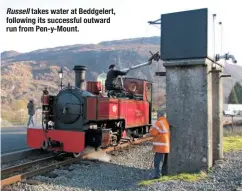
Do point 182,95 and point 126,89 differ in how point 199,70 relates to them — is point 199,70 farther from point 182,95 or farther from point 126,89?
point 126,89

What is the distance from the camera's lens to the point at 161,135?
7.58m

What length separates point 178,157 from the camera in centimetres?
801

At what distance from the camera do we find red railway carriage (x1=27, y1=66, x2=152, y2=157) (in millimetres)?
9648

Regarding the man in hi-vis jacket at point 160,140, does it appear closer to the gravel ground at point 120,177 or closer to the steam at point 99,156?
the gravel ground at point 120,177

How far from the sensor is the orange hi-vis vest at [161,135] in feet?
24.8

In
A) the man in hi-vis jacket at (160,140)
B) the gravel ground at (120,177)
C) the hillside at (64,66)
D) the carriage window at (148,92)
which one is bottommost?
the gravel ground at (120,177)

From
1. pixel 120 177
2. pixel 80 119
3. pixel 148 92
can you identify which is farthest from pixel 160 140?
pixel 148 92

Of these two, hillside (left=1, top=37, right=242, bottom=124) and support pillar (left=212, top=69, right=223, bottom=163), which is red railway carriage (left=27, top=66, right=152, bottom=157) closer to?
support pillar (left=212, top=69, right=223, bottom=163)

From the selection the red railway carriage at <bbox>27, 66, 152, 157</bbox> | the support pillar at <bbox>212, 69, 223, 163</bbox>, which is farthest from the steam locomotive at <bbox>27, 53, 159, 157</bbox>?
the support pillar at <bbox>212, 69, 223, 163</bbox>

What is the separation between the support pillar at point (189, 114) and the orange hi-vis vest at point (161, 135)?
19.4 inches

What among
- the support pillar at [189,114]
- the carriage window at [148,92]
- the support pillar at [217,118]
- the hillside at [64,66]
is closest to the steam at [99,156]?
the support pillar at [189,114]

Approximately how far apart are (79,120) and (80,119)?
5cm

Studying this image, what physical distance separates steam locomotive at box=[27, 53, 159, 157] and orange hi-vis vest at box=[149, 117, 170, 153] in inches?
94.7

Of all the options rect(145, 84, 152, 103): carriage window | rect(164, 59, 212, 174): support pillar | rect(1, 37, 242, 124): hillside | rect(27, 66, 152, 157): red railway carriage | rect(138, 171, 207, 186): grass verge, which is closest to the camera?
rect(138, 171, 207, 186): grass verge
